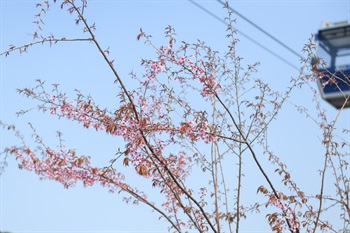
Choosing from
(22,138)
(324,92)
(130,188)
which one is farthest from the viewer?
(324,92)

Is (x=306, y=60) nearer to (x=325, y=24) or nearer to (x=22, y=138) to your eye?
(x=22, y=138)

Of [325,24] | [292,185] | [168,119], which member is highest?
[325,24]

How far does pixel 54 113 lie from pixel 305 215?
215cm

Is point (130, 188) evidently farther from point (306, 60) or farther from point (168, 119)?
point (306, 60)

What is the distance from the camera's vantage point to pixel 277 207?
417 centimetres

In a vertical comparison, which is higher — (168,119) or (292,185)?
(168,119)

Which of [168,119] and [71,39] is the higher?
[168,119]

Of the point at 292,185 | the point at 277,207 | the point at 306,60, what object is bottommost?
the point at 277,207

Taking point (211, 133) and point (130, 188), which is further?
point (130, 188)

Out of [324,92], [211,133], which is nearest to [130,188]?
[211,133]

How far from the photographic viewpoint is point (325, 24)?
13.4 meters

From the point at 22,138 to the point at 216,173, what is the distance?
6.64ft

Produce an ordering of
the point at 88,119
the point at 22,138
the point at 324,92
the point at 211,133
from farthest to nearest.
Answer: the point at 324,92 < the point at 22,138 < the point at 88,119 < the point at 211,133

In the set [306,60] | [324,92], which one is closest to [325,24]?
[324,92]
